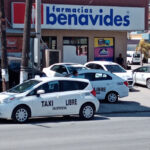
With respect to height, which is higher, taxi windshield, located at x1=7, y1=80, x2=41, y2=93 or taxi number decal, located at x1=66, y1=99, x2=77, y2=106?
taxi windshield, located at x1=7, y1=80, x2=41, y2=93

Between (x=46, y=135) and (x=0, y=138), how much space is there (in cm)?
135

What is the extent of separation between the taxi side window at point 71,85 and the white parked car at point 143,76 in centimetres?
1111

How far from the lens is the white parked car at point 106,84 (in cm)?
2041

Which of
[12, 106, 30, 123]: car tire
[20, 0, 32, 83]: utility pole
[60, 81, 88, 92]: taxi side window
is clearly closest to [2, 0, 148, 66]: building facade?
[20, 0, 32, 83]: utility pole

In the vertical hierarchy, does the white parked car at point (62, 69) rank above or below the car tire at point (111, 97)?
above

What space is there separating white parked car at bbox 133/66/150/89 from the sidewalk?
168cm

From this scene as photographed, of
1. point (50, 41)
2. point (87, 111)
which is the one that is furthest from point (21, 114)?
point (50, 41)

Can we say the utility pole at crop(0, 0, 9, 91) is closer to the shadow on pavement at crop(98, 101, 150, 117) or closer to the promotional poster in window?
the shadow on pavement at crop(98, 101, 150, 117)

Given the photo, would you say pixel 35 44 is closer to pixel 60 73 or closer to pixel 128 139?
pixel 60 73

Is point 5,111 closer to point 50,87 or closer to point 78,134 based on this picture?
point 50,87

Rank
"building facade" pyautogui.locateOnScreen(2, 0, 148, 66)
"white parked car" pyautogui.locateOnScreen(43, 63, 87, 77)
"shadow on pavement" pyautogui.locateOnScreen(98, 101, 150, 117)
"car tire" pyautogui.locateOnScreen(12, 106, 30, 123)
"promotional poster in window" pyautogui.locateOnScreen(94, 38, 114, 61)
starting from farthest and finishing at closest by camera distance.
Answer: "promotional poster in window" pyautogui.locateOnScreen(94, 38, 114, 61), "building facade" pyautogui.locateOnScreen(2, 0, 148, 66), "white parked car" pyautogui.locateOnScreen(43, 63, 87, 77), "shadow on pavement" pyautogui.locateOnScreen(98, 101, 150, 117), "car tire" pyautogui.locateOnScreen(12, 106, 30, 123)

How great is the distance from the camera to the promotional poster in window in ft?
102

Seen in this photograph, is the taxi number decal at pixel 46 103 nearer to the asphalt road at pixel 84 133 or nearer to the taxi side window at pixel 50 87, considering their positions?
the taxi side window at pixel 50 87

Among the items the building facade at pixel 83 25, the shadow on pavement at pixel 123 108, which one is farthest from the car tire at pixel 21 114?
the building facade at pixel 83 25
